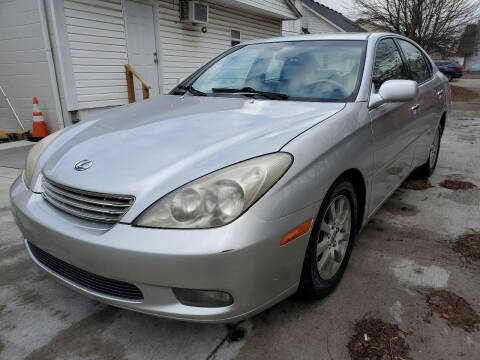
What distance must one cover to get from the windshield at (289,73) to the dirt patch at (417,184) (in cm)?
206

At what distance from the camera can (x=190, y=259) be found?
1.46 meters

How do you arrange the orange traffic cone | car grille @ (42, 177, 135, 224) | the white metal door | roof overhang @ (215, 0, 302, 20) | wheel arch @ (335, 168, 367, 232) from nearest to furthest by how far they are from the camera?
car grille @ (42, 177, 135, 224), wheel arch @ (335, 168, 367, 232), the orange traffic cone, the white metal door, roof overhang @ (215, 0, 302, 20)

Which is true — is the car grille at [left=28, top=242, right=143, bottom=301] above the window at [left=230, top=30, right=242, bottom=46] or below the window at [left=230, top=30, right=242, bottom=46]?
below

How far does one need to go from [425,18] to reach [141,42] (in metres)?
19.4

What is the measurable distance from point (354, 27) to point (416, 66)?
2425 cm

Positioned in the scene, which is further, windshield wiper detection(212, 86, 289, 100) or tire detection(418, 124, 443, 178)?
tire detection(418, 124, 443, 178)

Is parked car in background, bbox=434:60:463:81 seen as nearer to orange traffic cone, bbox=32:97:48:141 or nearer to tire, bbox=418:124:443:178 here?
tire, bbox=418:124:443:178

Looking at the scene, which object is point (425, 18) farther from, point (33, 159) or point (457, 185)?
point (33, 159)

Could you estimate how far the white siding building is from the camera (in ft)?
20.9

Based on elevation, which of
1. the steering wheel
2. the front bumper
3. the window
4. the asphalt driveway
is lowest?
the asphalt driveway

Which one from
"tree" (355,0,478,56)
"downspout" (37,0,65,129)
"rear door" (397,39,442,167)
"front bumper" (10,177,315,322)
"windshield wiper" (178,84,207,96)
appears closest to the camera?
"front bumper" (10,177,315,322)

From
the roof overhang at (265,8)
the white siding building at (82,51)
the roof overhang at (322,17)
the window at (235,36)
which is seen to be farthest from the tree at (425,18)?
the white siding building at (82,51)

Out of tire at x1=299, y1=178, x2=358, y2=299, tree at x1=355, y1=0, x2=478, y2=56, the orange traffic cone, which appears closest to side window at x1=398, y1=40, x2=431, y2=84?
tire at x1=299, y1=178, x2=358, y2=299

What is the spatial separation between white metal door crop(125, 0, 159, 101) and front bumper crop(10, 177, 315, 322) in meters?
6.88
